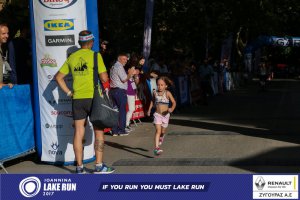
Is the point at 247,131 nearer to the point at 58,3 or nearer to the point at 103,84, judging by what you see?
the point at 103,84

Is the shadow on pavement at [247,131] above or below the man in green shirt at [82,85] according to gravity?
below

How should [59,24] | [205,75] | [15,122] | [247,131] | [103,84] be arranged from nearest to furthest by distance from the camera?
[103,84], [59,24], [15,122], [247,131], [205,75]

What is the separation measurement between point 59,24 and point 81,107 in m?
1.51

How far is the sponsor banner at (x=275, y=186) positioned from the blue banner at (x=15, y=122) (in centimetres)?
473

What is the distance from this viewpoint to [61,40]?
32.6 ft

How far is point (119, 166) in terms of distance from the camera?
9.88 metres

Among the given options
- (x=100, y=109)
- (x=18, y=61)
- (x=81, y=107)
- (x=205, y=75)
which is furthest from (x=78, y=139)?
(x=205, y=75)

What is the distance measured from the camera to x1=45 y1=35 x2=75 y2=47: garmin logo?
9.92 m

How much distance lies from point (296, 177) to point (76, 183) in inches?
89.1

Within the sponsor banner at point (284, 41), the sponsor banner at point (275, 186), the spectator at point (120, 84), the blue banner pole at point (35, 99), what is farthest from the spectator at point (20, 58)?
the sponsor banner at point (284, 41)

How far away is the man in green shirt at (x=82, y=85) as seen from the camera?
9125 millimetres

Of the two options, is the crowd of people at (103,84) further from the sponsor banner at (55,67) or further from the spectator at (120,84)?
the sponsor banner at (55,67)

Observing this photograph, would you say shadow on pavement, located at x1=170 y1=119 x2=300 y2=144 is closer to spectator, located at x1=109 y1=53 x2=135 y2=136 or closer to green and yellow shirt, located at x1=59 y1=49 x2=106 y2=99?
spectator, located at x1=109 y1=53 x2=135 y2=136

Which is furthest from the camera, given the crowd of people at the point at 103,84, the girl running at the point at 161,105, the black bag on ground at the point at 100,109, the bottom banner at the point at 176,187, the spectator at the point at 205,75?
the spectator at the point at 205,75
